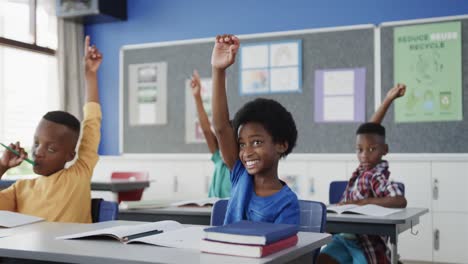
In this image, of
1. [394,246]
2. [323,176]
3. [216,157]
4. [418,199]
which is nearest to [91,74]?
[216,157]

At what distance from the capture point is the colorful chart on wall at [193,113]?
517 centimetres

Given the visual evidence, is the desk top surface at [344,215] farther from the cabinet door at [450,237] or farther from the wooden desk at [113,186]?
the cabinet door at [450,237]

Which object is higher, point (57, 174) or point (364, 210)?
point (57, 174)

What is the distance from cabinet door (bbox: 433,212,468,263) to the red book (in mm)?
3272

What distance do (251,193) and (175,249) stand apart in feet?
1.71

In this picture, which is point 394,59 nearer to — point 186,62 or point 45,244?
point 186,62

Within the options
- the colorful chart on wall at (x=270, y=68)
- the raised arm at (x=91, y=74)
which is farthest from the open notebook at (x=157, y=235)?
the colorful chart on wall at (x=270, y=68)

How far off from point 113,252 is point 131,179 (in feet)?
11.4

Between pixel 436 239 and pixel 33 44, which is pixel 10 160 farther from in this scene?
pixel 33 44

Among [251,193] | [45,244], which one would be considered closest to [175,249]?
[45,244]

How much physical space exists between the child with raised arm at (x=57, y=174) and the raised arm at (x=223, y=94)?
625mm

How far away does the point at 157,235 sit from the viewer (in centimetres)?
139

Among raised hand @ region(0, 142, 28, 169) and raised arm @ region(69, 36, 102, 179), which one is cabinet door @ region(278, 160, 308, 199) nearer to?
raised arm @ region(69, 36, 102, 179)

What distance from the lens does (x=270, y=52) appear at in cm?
488
